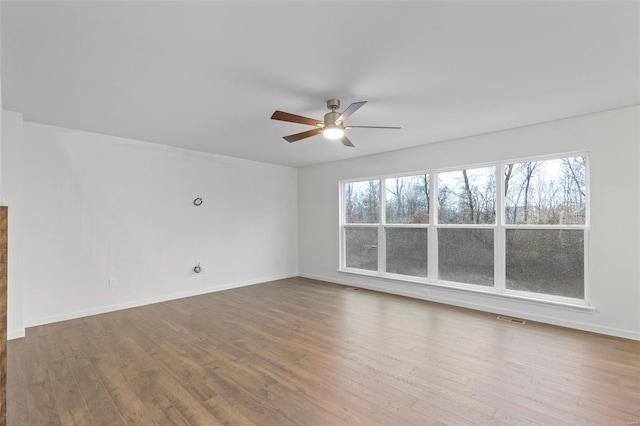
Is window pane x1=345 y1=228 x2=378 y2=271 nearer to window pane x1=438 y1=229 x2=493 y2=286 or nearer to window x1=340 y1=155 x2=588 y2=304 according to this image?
window x1=340 y1=155 x2=588 y2=304

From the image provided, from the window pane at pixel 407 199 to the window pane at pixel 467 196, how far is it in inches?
10.0

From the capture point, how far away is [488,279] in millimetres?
4258

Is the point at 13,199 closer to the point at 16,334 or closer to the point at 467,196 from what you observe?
the point at 16,334

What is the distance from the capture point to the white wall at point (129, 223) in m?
3.71

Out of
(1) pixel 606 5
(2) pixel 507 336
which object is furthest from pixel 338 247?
(1) pixel 606 5

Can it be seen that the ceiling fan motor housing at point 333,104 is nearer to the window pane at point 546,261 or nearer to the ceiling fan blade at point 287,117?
the ceiling fan blade at point 287,117

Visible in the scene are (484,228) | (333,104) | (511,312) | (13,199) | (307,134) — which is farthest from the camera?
(484,228)

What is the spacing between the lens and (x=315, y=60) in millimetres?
2254

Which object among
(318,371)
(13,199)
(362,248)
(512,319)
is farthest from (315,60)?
(362,248)

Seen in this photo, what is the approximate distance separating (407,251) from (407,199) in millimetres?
921

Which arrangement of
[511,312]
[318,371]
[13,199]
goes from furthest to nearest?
[511,312] < [13,199] < [318,371]

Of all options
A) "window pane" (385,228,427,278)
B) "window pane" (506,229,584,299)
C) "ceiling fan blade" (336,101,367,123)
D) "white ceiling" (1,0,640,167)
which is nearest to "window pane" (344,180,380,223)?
"window pane" (385,228,427,278)

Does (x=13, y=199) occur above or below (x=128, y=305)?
above

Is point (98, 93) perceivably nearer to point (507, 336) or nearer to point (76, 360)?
point (76, 360)
